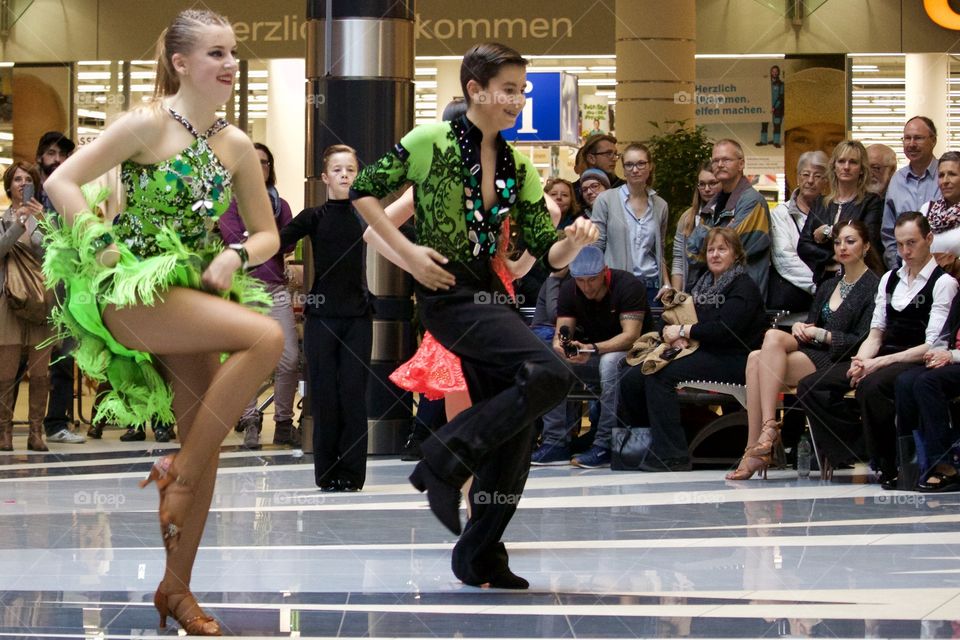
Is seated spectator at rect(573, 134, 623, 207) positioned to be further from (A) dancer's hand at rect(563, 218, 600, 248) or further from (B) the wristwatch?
(B) the wristwatch

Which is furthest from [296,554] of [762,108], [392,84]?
[762,108]

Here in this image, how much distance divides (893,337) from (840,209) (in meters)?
1.05

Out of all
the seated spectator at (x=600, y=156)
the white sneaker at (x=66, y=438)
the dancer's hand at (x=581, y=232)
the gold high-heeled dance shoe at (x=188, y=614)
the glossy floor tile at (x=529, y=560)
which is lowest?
the white sneaker at (x=66, y=438)

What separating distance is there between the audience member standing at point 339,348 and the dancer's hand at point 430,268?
3.16 meters

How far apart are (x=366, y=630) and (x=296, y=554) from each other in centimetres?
155

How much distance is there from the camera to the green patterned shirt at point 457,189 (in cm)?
462

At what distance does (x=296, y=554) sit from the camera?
18.2 feet

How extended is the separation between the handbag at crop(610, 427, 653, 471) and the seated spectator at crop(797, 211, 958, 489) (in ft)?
3.37

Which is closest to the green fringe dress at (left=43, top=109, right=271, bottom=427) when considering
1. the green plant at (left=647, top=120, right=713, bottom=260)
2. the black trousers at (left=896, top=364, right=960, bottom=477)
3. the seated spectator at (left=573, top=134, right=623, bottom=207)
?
the black trousers at (left=896, top=364, right=960, bottom=477)

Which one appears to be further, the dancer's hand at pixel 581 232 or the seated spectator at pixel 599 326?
the seated spectator at pixel 599 326

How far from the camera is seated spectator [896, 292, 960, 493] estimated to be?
7.54m

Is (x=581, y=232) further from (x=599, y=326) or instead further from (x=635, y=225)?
(x=635, y=225)

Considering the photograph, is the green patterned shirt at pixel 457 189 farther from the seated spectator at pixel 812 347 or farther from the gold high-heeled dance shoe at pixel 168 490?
the seated spectator at pixel 812 347

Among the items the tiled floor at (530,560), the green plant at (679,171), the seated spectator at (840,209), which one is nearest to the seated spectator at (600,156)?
the green plant at (679,171)
